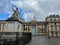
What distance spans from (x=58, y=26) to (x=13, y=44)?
37.7 meters

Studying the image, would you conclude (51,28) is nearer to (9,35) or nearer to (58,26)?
(58,26)

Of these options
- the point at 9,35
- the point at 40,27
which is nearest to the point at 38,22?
the point at 40,27

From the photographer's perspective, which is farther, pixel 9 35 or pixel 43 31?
pixel 43 31

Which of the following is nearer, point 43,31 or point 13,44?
point 13,44

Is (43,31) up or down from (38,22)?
down

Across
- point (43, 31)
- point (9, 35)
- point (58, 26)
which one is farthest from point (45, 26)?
point (9, 35)

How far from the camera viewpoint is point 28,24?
4375cm

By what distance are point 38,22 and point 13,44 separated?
33.8m

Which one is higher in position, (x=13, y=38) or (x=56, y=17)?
(x=56, y=17)

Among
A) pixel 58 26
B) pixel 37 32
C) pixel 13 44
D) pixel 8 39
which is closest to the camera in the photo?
pixel 13 44

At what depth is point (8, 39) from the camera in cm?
1059

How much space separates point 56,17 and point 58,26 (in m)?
4.02

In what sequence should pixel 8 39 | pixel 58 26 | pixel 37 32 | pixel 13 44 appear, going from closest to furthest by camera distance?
pixel 13 44, pixel 8 39, pixel 37 32, pixel 58 26

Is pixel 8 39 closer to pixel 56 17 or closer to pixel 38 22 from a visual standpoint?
pixel 38 22
